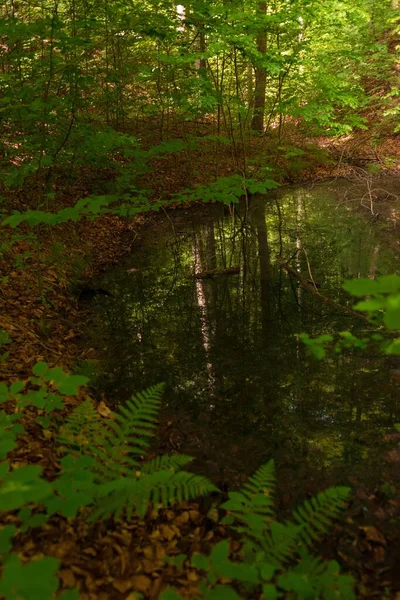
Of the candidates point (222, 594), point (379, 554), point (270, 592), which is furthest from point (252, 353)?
point (222, 594)

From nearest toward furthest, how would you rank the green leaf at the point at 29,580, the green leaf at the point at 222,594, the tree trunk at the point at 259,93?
the green leaf at the point at 29,580 < the green leaf at the point at 222,594 < the tree trunk at the point at 259,93

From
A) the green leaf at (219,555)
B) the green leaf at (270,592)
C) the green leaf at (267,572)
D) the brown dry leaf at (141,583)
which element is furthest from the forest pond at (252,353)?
the green leaf at (219,555)

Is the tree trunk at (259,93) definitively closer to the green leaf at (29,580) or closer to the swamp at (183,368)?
the swamp at (183,368)

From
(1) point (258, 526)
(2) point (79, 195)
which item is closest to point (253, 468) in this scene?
(1) point (258, 526)

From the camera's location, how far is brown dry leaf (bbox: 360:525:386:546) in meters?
3.16

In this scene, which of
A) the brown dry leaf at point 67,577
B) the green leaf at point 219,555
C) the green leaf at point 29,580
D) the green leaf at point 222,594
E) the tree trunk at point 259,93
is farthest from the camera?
the tree trunk at point 259,93

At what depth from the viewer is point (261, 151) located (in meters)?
15.4

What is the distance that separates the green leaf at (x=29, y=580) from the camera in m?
1.27

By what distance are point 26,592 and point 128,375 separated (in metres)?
4.13

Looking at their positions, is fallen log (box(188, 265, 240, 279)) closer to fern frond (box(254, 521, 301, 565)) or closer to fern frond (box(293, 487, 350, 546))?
fern frond (box(293, 487, 350, 546))

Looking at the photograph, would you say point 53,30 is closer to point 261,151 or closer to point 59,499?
point 59,499

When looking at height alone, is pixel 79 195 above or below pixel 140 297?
above

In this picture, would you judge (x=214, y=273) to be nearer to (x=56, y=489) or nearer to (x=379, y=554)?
(x=379, y=554)

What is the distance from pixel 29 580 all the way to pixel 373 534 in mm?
2870
